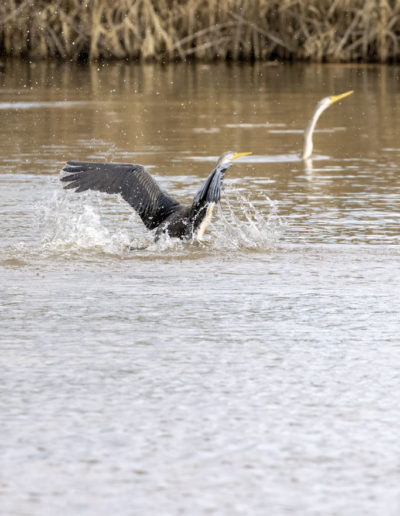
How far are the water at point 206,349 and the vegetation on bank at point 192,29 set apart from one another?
57.9ft

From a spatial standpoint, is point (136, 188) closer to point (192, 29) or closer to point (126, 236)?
point (126, 236)

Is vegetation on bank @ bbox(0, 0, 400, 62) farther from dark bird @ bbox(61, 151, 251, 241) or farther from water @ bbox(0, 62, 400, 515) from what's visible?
dark bird @ bbox(61, 151, 251, 241)

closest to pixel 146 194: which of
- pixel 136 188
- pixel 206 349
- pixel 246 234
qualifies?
pixel 136 188

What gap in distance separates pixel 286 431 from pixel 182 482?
615 millimetres

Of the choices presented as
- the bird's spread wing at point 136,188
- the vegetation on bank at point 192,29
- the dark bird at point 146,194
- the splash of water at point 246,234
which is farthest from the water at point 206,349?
the vegetation on bank at point 192,29

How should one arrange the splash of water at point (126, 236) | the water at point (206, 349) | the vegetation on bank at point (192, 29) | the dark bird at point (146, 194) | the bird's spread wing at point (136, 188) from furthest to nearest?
1. the vegetation on bank at point (192, 29)
2. the bird's spread wing at point (136, 188)
3. the dark bird at point (146, 194)
4. the splash of water at point (126, 236)
5. the water at point (206, 349)

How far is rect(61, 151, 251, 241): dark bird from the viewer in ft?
27.9

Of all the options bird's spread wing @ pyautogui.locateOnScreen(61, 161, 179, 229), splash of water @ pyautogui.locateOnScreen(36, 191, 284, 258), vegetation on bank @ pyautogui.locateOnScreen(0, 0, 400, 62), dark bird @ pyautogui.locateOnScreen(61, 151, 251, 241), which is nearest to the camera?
splash of water @ pyautogui.locateOnScreen(36, 191, 284, 258)

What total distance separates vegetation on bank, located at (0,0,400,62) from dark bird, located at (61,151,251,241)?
21.6 meters

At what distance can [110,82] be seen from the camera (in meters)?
24.8

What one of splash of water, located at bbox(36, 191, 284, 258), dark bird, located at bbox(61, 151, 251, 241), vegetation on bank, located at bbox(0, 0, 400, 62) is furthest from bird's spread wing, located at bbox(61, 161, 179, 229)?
vegetation on bank, located at bbox(0, 0, 400, 62)

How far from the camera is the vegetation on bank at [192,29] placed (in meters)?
30.4

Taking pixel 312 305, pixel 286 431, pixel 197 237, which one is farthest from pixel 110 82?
pixel 286 431

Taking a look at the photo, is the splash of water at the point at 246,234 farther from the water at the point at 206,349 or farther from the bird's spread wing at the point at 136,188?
the bird's spread wing at the point at 136,188
